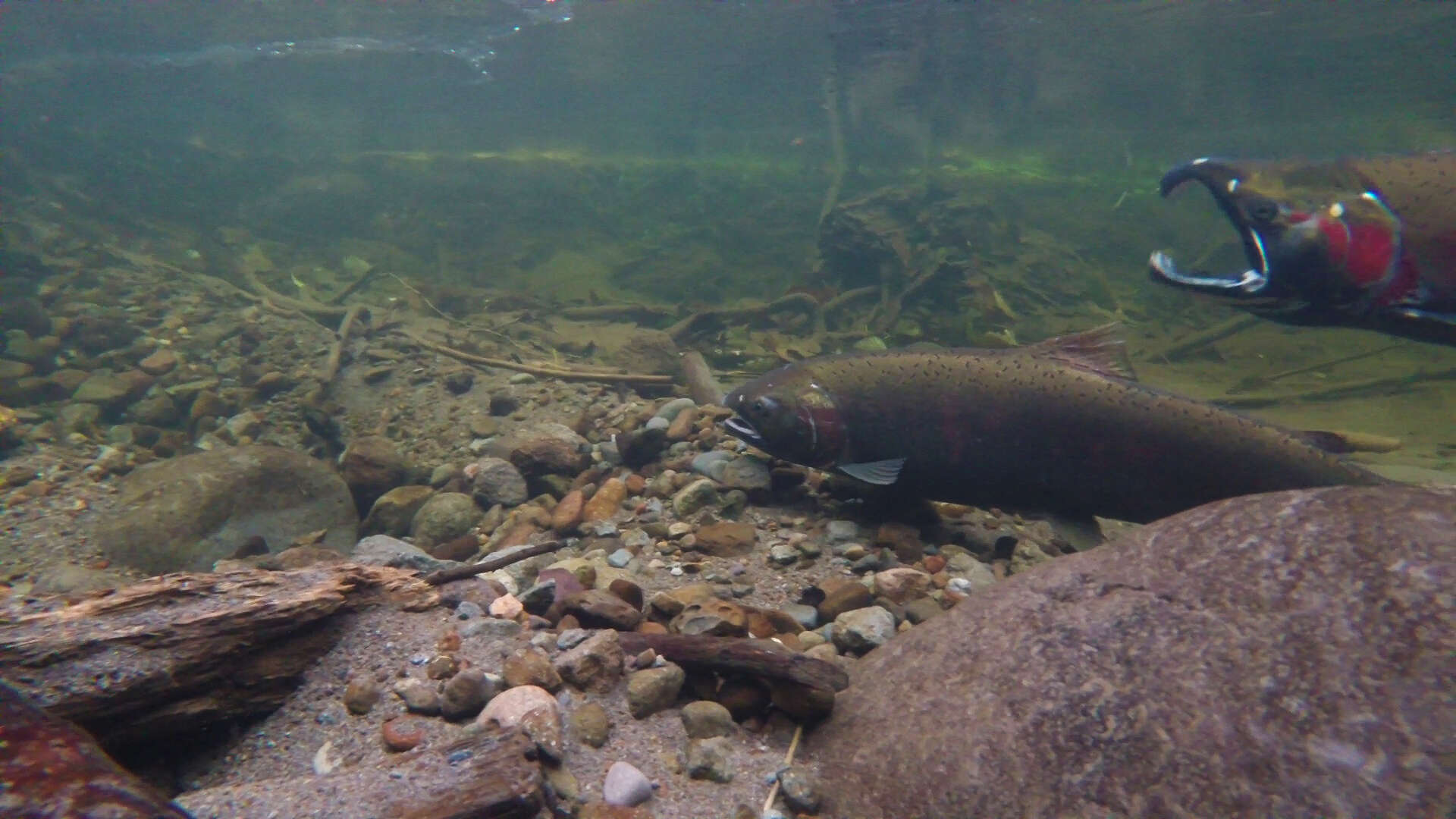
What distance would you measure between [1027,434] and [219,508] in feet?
21.1

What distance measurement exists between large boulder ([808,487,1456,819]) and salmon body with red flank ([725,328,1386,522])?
5.94 ft

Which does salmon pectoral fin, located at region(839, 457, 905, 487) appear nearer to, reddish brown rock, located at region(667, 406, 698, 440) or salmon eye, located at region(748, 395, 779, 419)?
salmon eye, located at region(748, 395, 779, 419)

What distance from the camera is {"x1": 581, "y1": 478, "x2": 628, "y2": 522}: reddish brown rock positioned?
4434 mm

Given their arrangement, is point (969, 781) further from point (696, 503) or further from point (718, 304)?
point (718, 304)

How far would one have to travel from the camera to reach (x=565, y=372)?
7.60 m

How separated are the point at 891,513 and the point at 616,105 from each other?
222 ft

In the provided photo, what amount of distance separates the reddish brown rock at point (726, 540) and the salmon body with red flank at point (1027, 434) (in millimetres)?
867

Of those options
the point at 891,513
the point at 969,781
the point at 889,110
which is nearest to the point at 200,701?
the point at 969,781

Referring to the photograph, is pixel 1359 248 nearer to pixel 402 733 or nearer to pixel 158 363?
pixel 402 733

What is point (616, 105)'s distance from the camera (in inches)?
2491

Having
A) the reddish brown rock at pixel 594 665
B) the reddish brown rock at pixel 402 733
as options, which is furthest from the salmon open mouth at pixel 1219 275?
the reddish brown rock at pixel 402 733

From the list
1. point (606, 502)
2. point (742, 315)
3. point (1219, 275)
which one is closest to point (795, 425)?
point (606, 502)

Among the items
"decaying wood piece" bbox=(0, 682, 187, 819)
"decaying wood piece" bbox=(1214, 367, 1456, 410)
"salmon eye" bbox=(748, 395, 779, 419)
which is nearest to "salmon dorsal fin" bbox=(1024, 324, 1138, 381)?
"salmon eye" bbox=(748, 395, 779, 419)

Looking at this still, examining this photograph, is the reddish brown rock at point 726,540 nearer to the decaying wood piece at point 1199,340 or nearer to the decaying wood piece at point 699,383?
the decaying wood piece at point 699,383
